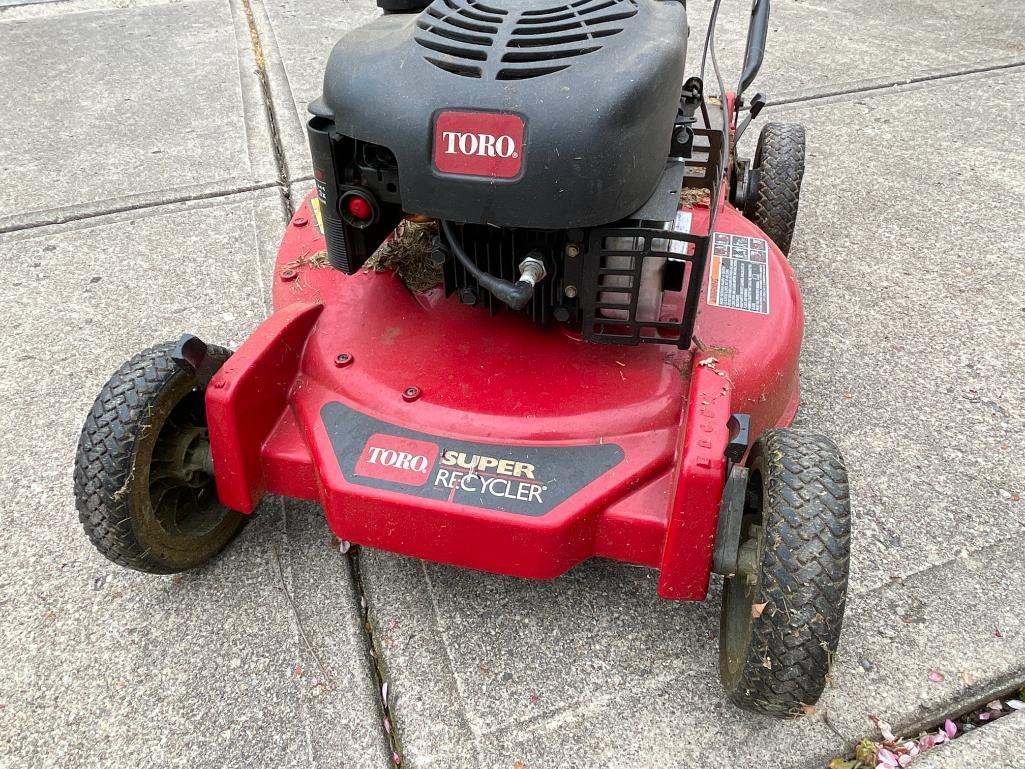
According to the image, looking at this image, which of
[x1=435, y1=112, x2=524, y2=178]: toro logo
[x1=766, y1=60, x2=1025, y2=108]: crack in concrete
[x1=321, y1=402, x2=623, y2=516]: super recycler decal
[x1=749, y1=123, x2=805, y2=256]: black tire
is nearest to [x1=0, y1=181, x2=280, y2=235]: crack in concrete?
[x1=749, y1=123, x2=805, y2=256]: black tire

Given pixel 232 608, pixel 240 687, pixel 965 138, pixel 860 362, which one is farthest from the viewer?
pixel 965 138

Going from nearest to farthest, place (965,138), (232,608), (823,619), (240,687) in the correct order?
(823,619), (240,687), (232,608), (965,138)

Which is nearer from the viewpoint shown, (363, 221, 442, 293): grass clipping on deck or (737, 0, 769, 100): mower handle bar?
(363, 221, 442, 293): grass clipping on deck

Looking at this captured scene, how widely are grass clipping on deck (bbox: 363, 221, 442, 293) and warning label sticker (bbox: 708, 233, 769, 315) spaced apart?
0.56m

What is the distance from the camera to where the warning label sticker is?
1592 millimetres

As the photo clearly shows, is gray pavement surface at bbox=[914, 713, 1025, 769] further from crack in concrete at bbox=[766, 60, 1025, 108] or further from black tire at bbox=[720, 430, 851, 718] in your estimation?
crack in concrete at bbox=[766, 60, 1025, 108]

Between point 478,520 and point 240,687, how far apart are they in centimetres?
51

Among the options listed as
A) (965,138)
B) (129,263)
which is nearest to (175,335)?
(129,263)

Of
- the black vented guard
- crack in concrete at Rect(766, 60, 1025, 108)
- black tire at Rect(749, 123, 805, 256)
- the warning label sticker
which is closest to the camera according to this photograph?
the black vented guard

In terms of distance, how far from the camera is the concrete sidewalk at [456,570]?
130 centimetres

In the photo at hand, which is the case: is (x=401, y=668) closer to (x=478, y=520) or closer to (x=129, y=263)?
(x=478, y=520)

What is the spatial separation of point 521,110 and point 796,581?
74cm

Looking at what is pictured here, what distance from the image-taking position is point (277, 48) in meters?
4.00

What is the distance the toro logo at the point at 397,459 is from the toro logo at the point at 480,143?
1.49 ft
